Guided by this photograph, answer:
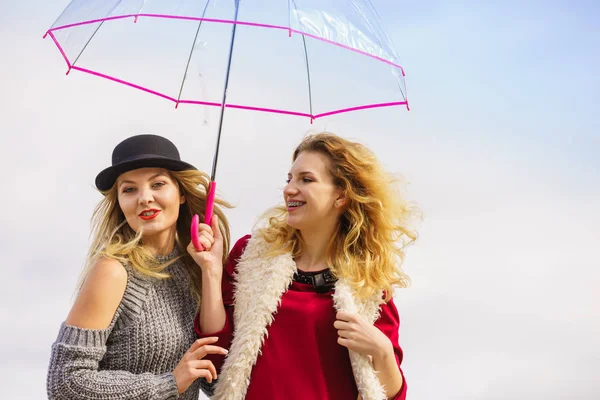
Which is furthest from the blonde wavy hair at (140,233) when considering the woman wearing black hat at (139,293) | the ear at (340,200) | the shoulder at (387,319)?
the shoulder at (387,319)

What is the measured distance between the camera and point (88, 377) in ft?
11.7

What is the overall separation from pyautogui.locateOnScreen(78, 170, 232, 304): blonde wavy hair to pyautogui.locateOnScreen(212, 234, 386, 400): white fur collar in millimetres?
227

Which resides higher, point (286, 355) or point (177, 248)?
point (177, 248)

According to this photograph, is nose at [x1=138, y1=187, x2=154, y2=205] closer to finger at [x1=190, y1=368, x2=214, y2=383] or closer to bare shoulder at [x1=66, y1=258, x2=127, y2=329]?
bare shoulder at [x1=66, y1=258, x2=127, y2=329]

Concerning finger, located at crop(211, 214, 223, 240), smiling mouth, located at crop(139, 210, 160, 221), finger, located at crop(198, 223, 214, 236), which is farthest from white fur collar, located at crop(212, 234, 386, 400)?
smiling mouth, located at crop(139, 210, 160, 221)

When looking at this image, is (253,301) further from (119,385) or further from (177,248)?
(119,385)

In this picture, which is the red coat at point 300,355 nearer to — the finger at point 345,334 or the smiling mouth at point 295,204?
the finger at point 345,334

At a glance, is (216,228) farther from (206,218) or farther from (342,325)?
(342,325)

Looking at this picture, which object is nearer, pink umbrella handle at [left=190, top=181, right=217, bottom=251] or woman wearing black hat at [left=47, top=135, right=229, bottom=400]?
woman wearing black hat at [left=47, top=135, right=229, bottom=400]

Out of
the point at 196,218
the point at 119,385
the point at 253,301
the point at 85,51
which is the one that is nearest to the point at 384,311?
the point at 253,301

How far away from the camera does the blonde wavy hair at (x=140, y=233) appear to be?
3783 mm

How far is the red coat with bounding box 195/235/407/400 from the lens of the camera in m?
3.77

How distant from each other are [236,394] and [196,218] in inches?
34.1

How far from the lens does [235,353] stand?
150 inches
